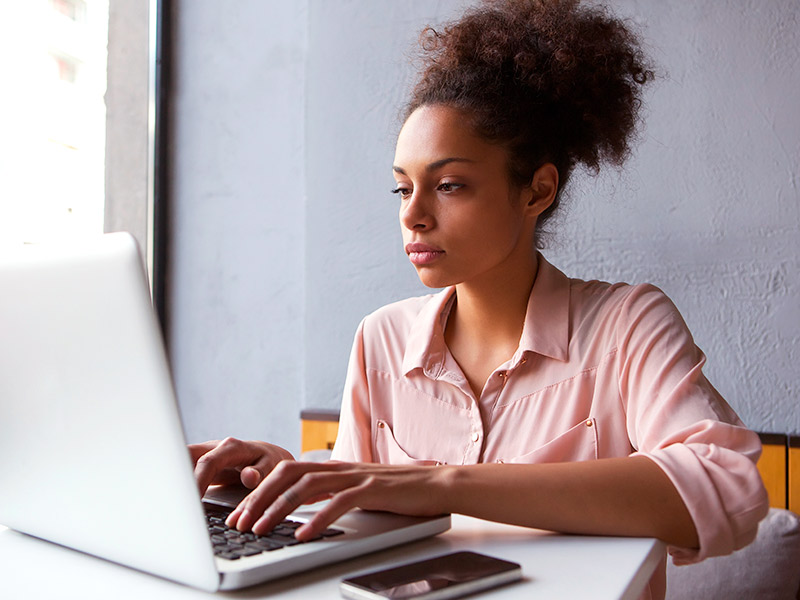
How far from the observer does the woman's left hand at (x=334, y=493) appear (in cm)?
65

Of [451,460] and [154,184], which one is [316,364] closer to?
[154,184]

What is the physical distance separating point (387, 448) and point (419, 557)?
1.87ft

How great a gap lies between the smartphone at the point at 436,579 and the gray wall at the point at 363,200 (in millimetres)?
1275

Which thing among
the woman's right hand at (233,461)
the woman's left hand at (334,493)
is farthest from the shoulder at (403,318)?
the woman's left hand at (334,493)

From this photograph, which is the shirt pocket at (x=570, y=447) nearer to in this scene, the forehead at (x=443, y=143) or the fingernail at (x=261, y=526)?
the forehead at (x=443, y=143)

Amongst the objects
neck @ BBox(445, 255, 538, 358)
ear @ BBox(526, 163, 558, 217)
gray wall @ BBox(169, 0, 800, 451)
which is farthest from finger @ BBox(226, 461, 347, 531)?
gray wall @ BBox(169, 0, 800, 451)

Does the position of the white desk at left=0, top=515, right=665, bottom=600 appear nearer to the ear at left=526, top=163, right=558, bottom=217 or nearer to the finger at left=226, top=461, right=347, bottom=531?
the finger at left=226, top=461, right=347, bottom=531

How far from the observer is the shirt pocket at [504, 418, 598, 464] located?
1.08 meters

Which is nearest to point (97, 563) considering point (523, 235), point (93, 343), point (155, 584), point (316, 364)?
point (155, 584)

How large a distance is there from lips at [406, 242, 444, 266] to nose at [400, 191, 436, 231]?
0.08 ft

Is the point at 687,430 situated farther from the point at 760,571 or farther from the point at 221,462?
the point at 760,571

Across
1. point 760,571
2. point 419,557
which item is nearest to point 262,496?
point 419,557

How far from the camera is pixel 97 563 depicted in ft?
2.08

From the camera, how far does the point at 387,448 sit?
122cm
